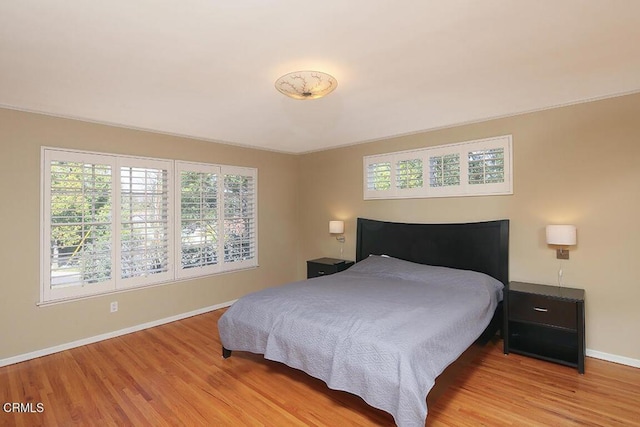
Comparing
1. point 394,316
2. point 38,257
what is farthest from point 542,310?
point 38,257

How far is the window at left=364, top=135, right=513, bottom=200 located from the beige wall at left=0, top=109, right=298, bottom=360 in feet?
6.48

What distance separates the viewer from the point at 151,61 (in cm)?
215

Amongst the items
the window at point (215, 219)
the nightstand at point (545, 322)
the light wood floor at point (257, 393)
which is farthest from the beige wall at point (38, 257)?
the nightstand at point (545, 322)

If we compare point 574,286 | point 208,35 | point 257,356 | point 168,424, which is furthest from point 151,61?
point 574,286

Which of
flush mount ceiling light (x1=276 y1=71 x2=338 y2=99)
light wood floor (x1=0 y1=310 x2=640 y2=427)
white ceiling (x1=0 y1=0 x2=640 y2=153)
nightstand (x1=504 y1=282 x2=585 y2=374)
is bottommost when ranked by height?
light wood floor (x1=0 y1=310 x2=640 y2=427)

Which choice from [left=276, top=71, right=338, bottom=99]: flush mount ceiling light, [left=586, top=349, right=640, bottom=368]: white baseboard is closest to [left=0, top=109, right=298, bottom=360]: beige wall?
[left=276, top=71, right=338, bottom=99]: flush mount ceiling light

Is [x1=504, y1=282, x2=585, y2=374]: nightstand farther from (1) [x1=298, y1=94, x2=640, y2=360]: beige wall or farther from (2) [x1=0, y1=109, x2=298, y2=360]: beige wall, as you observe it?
(2) [x1=0, y1=109, x2=298, y2=360]: beige wall

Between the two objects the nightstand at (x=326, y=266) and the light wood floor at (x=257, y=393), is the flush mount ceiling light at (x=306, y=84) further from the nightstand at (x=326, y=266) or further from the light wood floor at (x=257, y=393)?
the nightstand at (x=326, y=266)

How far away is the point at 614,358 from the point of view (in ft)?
9.49

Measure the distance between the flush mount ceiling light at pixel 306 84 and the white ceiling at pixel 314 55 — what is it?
0.22 ft

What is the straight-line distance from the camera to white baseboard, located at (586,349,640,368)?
281 centimetres

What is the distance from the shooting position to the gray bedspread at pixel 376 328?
1921 millimetres

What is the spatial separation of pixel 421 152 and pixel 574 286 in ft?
6.78

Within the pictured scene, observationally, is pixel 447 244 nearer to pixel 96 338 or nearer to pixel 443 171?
pixel 443 171
